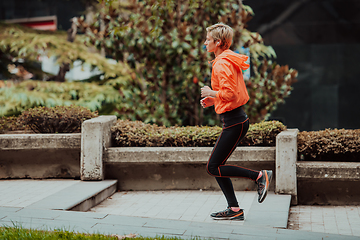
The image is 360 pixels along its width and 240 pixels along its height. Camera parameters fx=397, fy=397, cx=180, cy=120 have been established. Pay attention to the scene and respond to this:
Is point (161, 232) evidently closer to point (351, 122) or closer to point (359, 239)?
point (359, 239)

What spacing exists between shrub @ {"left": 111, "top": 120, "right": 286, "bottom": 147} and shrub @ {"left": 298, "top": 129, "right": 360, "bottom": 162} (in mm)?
469

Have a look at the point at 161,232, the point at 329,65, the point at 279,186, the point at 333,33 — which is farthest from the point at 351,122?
the point at 161,232

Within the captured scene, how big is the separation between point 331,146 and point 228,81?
2.60 meters

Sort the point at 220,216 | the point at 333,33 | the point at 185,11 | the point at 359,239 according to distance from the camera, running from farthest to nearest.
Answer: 1. the point at 333,33
2. the point at 185,11
3. the point at 220,216
4. the point at 359,239

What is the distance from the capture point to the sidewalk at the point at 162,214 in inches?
152

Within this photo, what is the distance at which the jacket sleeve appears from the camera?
4012mm

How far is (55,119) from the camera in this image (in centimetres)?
675

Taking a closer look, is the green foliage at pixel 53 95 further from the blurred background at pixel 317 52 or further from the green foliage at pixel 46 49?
the blurred background at pixel 317 52

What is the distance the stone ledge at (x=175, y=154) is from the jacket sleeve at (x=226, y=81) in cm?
198

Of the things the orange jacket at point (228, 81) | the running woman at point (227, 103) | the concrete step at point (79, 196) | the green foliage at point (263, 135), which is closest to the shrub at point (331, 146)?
the green foliage at point (263, 135)

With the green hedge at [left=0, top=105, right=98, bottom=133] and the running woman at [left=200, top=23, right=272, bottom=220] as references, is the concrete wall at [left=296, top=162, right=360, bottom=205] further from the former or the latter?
the green hedge at [left=0, top=105, right=98, bottom=133]

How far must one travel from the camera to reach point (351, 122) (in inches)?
460

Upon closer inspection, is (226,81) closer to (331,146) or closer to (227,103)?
(227,103)

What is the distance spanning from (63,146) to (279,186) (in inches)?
132
